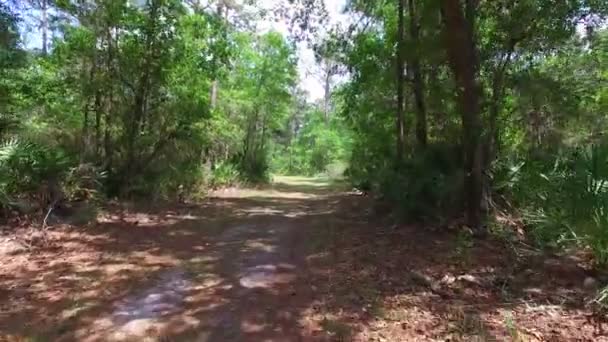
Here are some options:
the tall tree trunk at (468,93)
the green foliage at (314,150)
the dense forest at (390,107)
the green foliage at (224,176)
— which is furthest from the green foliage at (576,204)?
the green foliage at (314,150)

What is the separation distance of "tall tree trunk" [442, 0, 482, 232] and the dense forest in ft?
0.08

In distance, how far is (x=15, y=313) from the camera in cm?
507

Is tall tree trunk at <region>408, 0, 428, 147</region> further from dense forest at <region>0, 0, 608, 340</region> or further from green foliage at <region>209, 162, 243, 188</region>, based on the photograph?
green foliage at <region>209, 162, 243, 188</region>

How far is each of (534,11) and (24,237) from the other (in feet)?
30.6

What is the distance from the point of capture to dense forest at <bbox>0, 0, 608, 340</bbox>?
26.4ft

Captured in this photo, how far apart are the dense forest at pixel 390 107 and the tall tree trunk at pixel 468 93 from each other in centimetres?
2

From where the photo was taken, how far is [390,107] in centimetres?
1628

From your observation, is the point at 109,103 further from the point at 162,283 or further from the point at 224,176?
the point at 224,176

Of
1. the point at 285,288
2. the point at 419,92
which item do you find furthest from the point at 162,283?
the point at 419,92

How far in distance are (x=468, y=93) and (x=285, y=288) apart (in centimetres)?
429

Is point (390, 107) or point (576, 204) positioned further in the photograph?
point (390, 107)

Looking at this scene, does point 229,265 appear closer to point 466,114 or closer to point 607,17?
point 466,114

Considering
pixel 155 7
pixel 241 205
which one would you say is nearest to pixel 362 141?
pixel 241 205

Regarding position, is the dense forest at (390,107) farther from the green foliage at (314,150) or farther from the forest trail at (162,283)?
the green foliage at (314,150)
